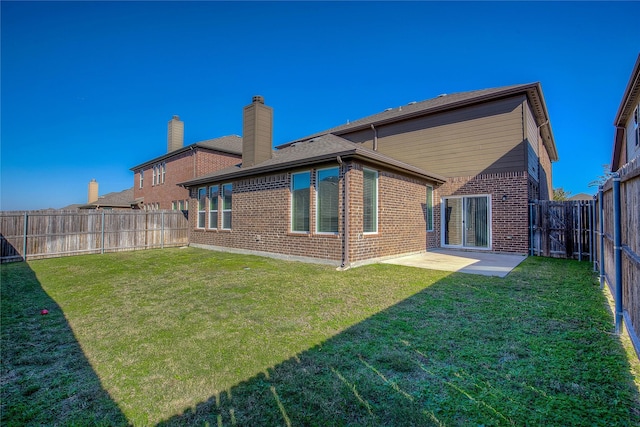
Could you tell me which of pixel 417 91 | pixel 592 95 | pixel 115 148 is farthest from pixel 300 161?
pixel 115 148

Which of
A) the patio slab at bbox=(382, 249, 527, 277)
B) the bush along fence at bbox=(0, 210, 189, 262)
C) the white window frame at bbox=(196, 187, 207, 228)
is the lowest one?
the patio slab at bbox=(382, 249, 527, 277)

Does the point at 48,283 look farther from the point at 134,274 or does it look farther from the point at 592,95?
the point at 592,95

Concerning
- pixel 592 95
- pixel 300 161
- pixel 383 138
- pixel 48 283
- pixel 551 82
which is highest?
pixel 592 95

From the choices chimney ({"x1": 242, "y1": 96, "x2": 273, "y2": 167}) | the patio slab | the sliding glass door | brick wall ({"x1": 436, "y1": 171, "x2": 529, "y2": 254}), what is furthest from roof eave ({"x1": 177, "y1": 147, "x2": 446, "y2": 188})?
the patio slab

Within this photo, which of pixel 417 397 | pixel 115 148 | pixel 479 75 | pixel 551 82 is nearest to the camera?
pixel 417 397

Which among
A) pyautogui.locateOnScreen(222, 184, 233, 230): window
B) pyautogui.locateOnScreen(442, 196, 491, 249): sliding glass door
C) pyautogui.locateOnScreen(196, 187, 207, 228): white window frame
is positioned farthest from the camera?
pyautogui.locateOnScreen(196, 187, 207, 228): white window frame

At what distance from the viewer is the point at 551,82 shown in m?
12.8

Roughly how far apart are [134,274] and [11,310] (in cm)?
290

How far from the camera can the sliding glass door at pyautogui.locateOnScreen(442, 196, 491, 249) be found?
37.0 ft

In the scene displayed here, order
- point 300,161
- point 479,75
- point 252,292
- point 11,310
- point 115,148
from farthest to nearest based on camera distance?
1. point 115,148
2. point 479,75
3. point 300,161
4. point 252,292
5. point 11,310

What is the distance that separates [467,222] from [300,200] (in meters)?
7.18

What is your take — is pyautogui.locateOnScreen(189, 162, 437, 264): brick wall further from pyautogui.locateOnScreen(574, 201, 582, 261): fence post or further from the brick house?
pyautogui.locateOnScreen(574, 201, 582, 261): fence post

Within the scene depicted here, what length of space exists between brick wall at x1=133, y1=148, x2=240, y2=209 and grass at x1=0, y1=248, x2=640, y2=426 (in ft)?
46.4

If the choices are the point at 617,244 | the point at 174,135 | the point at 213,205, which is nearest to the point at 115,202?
the point at 174,135
